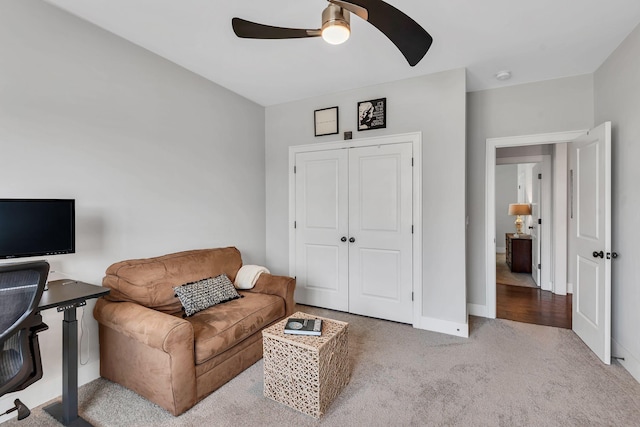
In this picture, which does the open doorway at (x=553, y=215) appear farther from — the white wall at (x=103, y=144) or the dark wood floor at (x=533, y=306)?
the white wall at (x=103, y=144)

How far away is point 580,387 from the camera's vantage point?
7.20ft

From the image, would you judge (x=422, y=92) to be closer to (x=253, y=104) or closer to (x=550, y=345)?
(x=253, y=104)

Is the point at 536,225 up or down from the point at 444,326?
up

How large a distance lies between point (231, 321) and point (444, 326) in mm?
2082

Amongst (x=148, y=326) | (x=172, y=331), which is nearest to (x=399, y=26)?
(x=172, y=331)

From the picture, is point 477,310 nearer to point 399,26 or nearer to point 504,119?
point 504,119

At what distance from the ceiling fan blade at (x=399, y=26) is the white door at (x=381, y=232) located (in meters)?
1.57

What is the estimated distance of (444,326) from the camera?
3.14 m

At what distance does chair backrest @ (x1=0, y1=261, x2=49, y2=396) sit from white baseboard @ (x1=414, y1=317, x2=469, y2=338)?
117 inches

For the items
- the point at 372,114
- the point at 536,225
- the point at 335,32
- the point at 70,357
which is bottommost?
the point at 70,357

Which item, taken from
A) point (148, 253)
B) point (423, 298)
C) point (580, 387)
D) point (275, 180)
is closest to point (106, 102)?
point (148, 253)

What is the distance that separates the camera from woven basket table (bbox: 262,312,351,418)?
74.8 inches

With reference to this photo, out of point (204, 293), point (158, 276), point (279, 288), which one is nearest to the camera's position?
point (158, 276)

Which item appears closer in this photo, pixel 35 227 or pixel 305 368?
pixel 35 227
